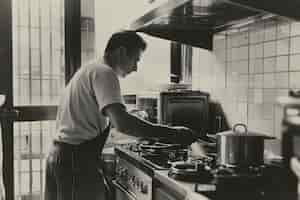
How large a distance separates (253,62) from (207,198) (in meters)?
0.94

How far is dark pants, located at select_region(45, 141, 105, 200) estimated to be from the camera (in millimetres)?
1824

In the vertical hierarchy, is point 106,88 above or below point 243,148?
above

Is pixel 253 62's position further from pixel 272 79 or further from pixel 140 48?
pixel 140 48

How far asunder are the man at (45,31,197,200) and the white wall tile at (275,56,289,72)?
0.45 metres

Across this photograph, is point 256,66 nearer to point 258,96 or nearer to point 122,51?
point 258,96

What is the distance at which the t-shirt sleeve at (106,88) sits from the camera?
68.3 inches

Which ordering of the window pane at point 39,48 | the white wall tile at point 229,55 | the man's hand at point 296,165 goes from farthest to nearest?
the window pane at point 39,48 < the white wall tile at point 229,55 < the man's hand at point 296,165

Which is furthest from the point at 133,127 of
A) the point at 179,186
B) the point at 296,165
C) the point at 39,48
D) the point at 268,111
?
the point at 39,48

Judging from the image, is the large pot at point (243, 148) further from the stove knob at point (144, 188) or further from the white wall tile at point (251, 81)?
the white wall tile at point (251, 81)

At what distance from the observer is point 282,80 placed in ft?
5.64

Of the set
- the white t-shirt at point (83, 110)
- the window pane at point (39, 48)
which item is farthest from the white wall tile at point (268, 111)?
the window pane at point (39, 48)

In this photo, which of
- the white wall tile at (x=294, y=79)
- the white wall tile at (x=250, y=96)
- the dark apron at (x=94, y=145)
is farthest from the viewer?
the white wall tile at (x=250, y=96)

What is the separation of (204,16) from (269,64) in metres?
0.40

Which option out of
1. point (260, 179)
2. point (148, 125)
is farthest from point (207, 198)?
point (148, 125)
